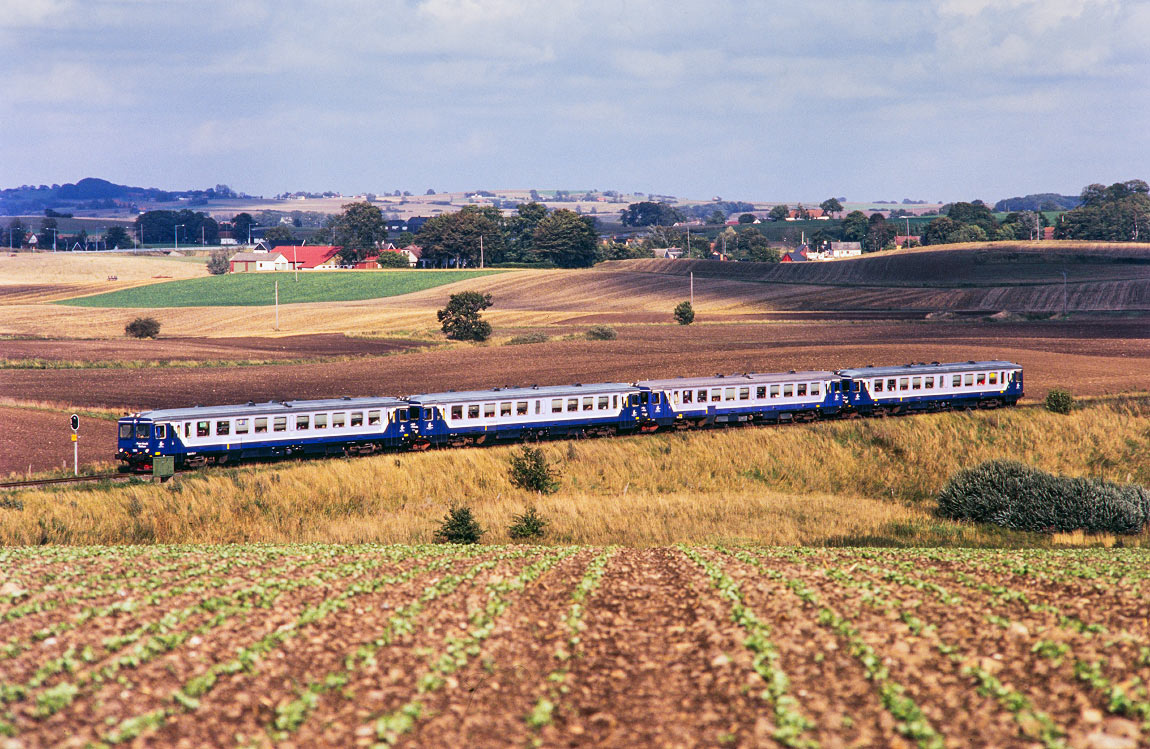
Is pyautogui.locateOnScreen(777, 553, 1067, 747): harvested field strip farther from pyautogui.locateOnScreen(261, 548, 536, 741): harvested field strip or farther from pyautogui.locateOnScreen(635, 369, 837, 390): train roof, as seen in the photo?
pyautogui.locateOnScreen(635, 369, 837, 390): train roof

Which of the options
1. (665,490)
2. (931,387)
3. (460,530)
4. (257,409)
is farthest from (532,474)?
(931,387)

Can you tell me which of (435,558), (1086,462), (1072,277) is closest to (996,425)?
(1086,462)

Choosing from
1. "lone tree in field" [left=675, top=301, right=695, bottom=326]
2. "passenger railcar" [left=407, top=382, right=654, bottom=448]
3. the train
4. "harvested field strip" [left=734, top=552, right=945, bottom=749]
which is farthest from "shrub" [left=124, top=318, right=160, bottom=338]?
"harvested field strip" [left=734, top=552, right=945, bottom=749]

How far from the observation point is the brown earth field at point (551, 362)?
56.1 meters

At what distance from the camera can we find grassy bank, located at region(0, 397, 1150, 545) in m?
33.8

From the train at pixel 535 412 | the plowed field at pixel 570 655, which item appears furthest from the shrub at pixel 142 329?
the plowed field at pixel 570 655

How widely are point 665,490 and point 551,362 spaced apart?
100 ft

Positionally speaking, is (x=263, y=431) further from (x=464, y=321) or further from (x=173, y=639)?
(x=464, y=321)

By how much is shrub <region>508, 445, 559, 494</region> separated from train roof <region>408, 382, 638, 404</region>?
163 inches

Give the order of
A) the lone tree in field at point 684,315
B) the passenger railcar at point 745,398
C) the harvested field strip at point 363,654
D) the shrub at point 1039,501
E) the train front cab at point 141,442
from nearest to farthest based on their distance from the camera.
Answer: the harvested field strip at point 363,654
the shrub at point 1039,501
the train front cab at point 141,442
the passenger railcar at point 745,398
the lone tree in field at point 684,315

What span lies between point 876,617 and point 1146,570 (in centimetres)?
849

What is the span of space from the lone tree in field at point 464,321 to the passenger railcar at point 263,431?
1936 inches

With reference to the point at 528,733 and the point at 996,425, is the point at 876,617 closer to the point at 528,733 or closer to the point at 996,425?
the point at 528,733

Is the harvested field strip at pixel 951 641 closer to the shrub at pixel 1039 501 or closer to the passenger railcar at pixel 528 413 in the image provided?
the shrub at pixel 1039 501
